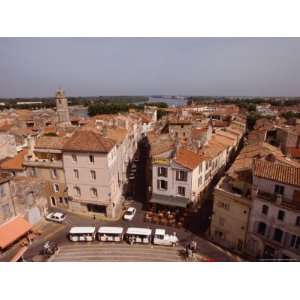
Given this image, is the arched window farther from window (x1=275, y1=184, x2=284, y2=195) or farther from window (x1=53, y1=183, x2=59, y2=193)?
window (x1=275, y1=184, x2=284, y2=195)

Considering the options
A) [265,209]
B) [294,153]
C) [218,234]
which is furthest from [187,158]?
[294,153]

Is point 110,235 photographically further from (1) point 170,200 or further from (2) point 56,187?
(2) point 56,187

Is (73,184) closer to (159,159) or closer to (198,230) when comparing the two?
(159,159)

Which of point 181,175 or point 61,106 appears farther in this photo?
point 61,106

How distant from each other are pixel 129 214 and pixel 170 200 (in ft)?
19.9

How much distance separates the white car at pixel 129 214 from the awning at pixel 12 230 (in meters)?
11.6

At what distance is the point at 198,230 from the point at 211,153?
13015 mm

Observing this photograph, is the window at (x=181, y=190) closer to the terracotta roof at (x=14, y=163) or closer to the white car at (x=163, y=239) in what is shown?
the white car at (x=163, y=239)

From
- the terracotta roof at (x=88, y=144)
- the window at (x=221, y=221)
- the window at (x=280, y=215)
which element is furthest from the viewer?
the terracotta roof at (x=88, y=144)

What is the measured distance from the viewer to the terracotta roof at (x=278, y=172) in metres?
19.6

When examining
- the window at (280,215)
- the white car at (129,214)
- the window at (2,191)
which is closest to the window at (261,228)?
the window at (280,215)

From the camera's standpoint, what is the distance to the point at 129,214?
30.3 m

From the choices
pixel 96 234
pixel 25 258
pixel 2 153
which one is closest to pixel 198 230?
pixel 96 234

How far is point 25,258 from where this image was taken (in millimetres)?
22641
